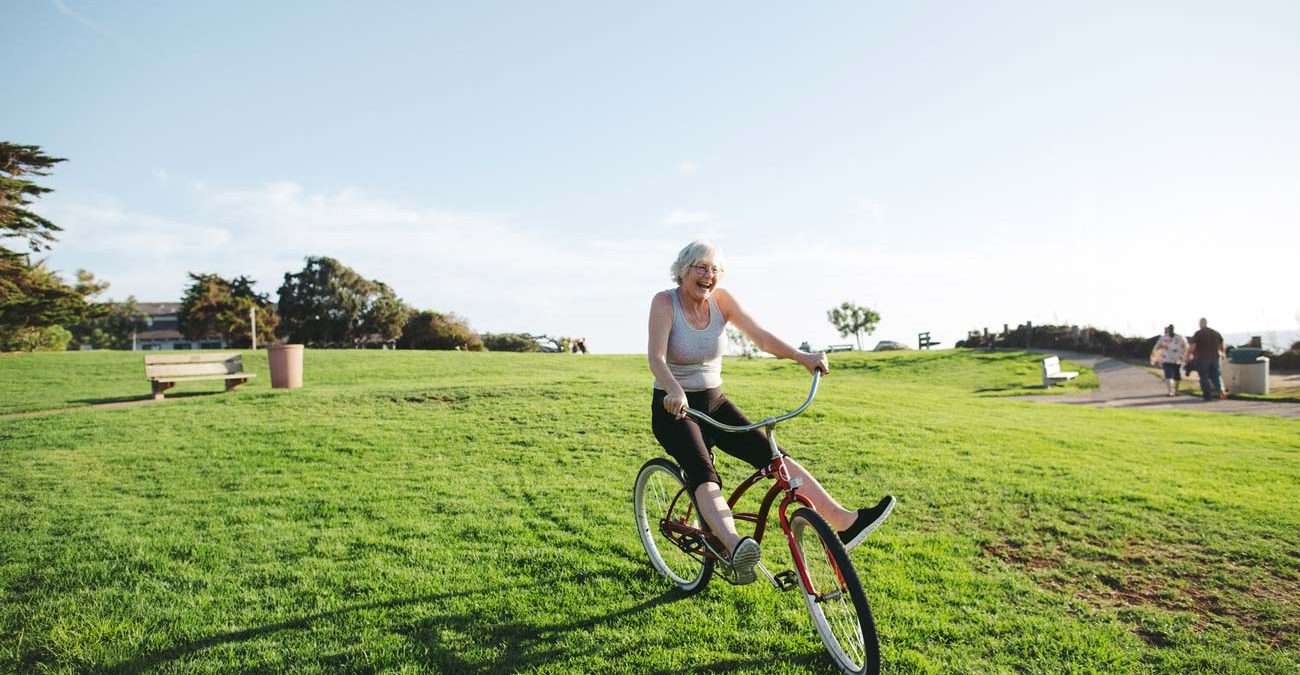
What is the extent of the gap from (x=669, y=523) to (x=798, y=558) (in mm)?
1422

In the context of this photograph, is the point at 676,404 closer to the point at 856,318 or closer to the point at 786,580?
the point at 786,580

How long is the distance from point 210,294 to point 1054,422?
233 feet

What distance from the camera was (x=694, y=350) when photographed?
454 cm

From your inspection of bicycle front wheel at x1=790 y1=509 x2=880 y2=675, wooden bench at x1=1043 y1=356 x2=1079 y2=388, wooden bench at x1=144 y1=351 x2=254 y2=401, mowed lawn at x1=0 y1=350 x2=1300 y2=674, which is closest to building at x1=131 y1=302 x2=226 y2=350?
wooden bench at x1=144 y1=351 x2=254 y2=401

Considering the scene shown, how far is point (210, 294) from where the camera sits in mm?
64625

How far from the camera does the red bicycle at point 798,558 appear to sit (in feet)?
11.3

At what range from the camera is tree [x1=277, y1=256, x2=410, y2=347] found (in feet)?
217

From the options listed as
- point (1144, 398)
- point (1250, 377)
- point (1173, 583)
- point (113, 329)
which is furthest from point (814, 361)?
point (113, 329)

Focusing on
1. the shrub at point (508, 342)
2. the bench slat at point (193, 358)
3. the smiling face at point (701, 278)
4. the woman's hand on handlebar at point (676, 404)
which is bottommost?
the woman's hand on handlebar at point (676, 404)

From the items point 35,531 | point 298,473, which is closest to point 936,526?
point 298,473

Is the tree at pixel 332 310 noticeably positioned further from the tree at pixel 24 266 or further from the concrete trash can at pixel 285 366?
the concrete trash can at pixel 285 366

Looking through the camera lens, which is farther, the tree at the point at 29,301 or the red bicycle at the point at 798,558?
the tree at the point at 29,301

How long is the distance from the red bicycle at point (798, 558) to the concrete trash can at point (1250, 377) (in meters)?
23.8

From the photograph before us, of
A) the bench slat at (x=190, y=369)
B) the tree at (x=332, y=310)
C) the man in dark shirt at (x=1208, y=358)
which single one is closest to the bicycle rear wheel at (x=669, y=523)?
the bench slat at (x=190, y=369)
